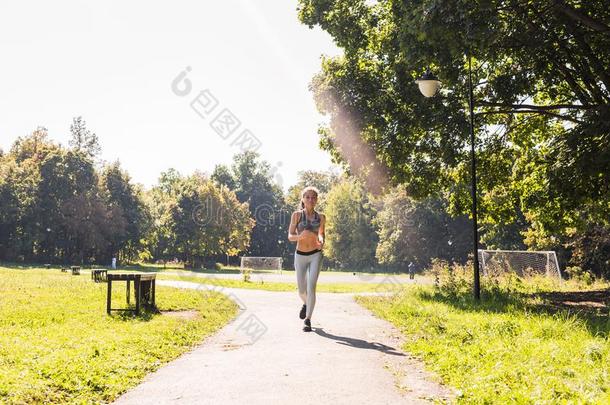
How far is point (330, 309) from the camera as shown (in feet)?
39.4

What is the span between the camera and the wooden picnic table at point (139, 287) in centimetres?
1063

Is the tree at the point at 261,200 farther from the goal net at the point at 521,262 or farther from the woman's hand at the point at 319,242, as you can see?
the woman's hand at the point at 319,242

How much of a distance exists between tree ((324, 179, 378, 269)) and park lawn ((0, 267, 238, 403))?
58.4 meters

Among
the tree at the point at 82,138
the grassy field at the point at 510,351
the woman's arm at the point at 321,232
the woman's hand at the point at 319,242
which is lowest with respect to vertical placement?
the grassy field at the point at 510,351

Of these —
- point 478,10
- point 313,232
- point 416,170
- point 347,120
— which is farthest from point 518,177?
point 313,232

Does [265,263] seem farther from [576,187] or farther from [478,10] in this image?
[478,10]

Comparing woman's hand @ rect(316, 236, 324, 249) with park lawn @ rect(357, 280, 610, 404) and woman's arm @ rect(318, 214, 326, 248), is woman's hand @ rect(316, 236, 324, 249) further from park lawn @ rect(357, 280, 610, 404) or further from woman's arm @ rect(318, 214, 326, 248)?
park lawn @ rect(357, 280, 610, 404)

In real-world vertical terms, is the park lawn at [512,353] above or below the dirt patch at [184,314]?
above

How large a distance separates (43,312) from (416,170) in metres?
12.7

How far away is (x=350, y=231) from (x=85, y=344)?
6535 centimetres

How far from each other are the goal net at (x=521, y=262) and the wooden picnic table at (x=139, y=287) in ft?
53.6

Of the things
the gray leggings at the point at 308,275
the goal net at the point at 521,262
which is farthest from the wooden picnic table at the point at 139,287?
the goal net at the point at 521,262

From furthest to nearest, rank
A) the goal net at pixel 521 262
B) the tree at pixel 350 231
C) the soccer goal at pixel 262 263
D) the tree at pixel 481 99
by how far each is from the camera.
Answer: the tree at pixel 350 231 → the soccer goal at pixel 262 263 → the goal net at pixel 521 262 → the tree at pixel 481 99

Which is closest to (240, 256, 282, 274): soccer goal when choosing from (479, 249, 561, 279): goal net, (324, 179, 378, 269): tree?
(479, 249, 561, 279): goal net
